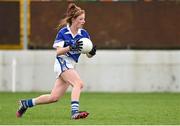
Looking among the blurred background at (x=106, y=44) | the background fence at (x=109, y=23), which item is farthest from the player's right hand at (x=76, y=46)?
the background fence at (x=109, y=23)

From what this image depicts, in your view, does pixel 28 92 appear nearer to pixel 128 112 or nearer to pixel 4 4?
pixel 4 4

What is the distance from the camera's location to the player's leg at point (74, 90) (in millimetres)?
11719

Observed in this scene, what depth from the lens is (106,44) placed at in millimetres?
21750

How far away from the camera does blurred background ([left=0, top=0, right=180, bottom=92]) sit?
Result: 68.0 ft

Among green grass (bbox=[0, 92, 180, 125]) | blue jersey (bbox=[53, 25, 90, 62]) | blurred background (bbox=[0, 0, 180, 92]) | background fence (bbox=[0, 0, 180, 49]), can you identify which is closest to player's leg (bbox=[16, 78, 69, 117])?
green grass (bbox=[0, 92, 180, 125])

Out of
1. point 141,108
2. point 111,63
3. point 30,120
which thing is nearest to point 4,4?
point 111,63

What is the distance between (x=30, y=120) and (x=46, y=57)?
360 inches

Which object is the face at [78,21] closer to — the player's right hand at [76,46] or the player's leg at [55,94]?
the player's right hand at [76,46]

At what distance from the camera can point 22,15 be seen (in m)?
21.6

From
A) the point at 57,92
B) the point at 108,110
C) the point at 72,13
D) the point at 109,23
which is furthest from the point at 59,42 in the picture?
the point at 109,23

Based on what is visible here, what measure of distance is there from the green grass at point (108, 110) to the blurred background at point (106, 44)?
83cm

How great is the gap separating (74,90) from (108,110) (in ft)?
8.27

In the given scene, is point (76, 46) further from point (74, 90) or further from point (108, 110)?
point (108, 110)

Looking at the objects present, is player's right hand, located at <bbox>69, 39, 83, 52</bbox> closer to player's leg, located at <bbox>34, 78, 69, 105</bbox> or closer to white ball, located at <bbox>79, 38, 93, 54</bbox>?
white ball, located at <bbox>79, 38, 93, 54</bbox>
